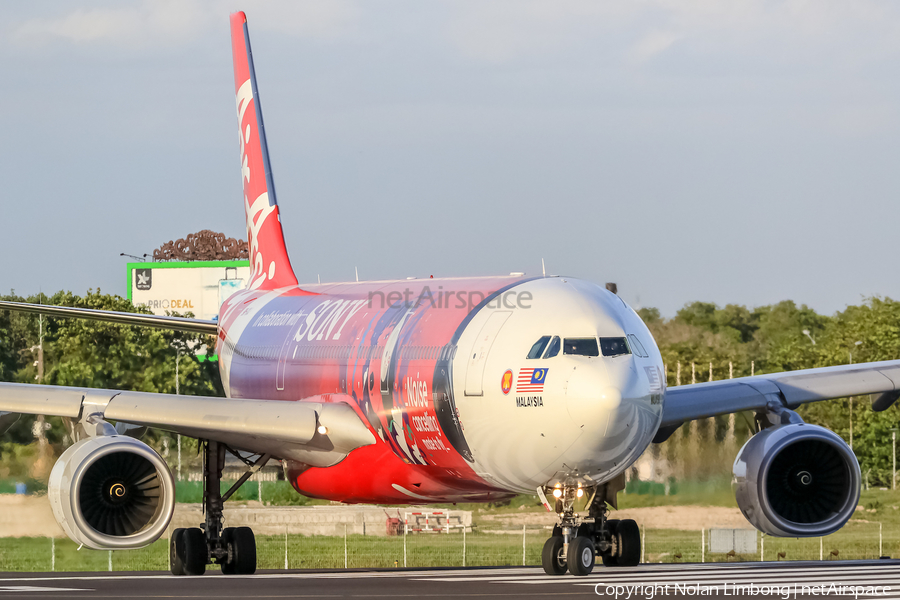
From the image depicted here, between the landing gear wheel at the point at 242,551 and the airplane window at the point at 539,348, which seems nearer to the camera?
the airplane window at the point at 539,348

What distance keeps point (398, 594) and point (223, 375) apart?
12.2m

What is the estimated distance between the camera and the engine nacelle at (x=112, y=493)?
19750mm

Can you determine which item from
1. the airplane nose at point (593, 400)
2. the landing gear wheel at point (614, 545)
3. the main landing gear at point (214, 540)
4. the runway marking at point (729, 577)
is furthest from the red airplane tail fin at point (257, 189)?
the airplane nose at point (593, 400)

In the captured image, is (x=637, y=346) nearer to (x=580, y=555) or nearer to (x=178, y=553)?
(x=580, y=555)

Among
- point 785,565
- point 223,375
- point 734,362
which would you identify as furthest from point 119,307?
point 785,565

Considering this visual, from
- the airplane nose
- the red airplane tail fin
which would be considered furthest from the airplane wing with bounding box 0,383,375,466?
the red airplane tail fin

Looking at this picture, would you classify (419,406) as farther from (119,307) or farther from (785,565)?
(119,307)

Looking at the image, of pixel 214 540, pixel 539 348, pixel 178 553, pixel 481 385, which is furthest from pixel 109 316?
pixel 539 348

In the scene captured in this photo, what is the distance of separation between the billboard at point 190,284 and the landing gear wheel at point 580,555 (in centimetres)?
10211

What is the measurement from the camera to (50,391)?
21.4 metres

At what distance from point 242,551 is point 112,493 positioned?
3974 millimetres

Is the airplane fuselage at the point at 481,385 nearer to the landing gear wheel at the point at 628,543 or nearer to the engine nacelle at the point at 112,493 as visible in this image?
the engine nacelle at the point at 112,493

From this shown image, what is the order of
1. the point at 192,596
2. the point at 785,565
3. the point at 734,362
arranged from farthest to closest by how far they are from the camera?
the point at 734,362 < the point at 785,565 < the point at 192,596

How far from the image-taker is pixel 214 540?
931 inches
